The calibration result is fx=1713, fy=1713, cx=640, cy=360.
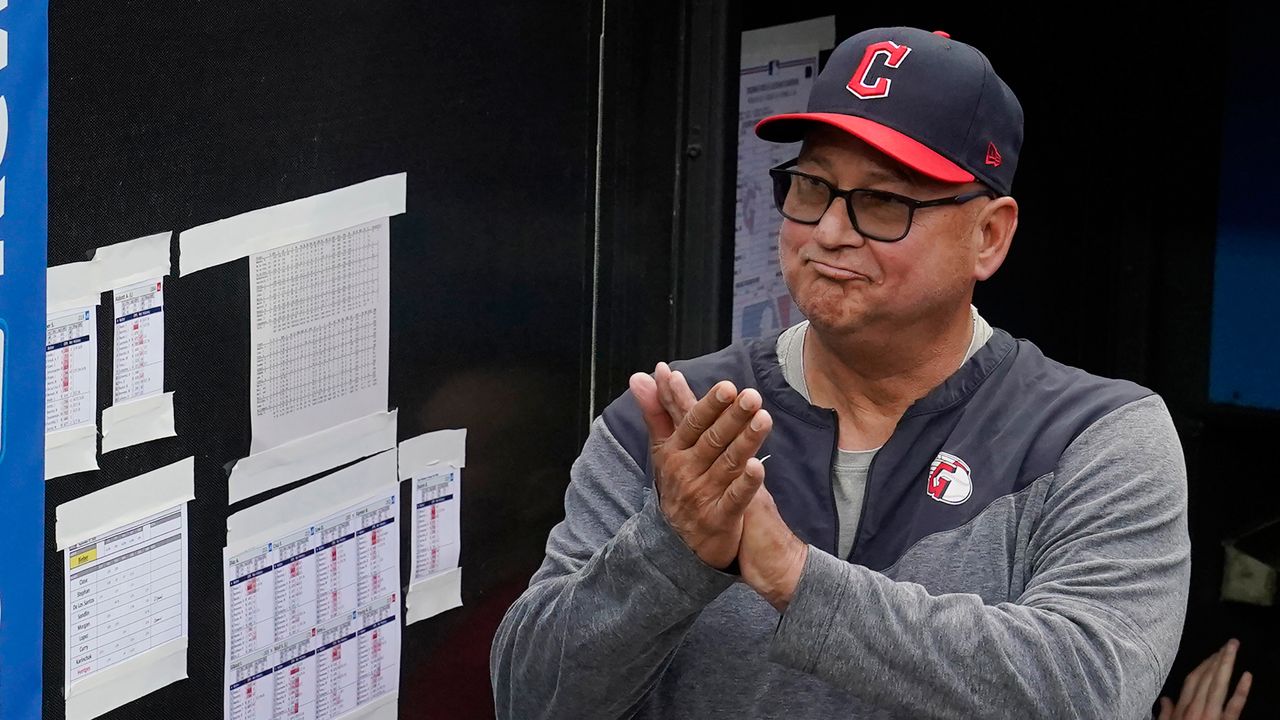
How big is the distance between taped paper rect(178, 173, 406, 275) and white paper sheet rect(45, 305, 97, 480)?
0.19 m

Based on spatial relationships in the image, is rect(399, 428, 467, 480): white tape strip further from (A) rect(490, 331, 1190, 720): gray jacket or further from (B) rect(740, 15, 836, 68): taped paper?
(B) rect(740, 15, 836, 68): taped paper

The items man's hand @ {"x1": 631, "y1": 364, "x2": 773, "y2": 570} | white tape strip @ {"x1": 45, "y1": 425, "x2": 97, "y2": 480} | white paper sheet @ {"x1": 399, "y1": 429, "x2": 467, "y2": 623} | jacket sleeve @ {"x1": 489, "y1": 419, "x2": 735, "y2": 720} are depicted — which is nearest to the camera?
man's hand @ {"x1": 631, "y1": 364, "x2": 773, "y2": 570}

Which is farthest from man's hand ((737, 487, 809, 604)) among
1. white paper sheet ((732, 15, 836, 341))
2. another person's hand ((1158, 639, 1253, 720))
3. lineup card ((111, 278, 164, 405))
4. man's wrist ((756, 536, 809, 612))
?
another person's hand ((1158, 639, 1253, 720))

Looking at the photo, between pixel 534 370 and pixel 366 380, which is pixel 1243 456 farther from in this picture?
pixel 366 380

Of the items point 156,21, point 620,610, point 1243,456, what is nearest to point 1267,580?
point 1243,456

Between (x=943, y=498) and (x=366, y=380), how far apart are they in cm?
100

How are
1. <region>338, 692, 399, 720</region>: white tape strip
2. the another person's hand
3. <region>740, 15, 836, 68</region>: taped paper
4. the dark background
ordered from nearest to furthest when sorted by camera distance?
the dark background → <region>338, 692, 399, 720</region>: white tape strip → <region>740, 15, 836, 68</region>: taped paper → the another person's hand

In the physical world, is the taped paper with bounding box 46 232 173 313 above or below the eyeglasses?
below

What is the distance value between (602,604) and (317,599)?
2.72 feet

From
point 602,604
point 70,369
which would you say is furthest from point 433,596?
point 602,604

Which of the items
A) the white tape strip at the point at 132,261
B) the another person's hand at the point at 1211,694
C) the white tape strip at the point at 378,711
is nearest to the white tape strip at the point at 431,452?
the white tape strip at the point at 378,711

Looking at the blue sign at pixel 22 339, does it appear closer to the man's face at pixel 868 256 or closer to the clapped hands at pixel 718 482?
the clapped hands at pixel 718 482

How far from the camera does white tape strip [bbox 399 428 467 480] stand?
107 inches

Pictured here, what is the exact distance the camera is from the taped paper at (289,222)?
2.25 metres
